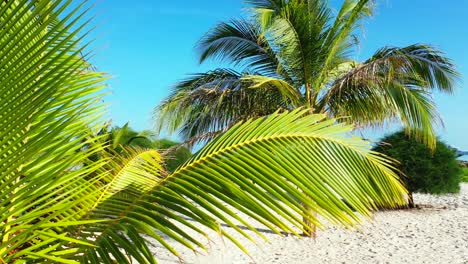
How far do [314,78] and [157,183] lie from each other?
277 inches

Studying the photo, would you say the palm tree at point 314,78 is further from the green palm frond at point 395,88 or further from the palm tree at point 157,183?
the palm tree at point 157,183

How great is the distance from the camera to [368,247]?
309 inches

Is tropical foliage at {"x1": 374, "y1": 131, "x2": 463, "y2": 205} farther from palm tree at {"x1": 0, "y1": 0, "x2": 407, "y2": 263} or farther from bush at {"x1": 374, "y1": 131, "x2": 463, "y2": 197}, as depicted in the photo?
palm tree at {"x1": 0, "y1": 0, "x2": 407, "y2": 263}

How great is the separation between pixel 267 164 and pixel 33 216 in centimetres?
104

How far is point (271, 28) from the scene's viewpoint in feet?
29.0

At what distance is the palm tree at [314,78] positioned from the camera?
8.13 m

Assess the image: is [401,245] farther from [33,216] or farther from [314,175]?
[33,216]

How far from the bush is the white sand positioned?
61.1 inches

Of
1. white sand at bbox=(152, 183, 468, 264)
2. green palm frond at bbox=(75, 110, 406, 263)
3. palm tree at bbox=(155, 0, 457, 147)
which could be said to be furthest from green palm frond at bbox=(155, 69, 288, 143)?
green palm frond at bbox=(75, 110, 406, 263)

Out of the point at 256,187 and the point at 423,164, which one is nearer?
the point at 256,187

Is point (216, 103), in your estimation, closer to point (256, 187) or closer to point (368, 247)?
point (368, 247)

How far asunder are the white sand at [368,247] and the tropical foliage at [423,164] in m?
1.55

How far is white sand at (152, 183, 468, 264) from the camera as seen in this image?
23.4 feet

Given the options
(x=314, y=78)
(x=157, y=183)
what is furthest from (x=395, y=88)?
(x=157, y=183)
